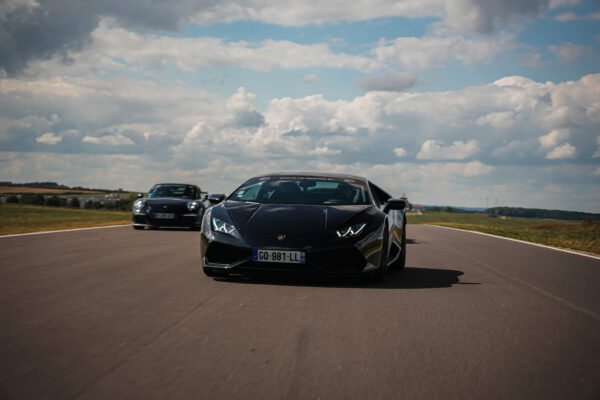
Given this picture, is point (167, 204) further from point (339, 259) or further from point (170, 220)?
point (339, 259)

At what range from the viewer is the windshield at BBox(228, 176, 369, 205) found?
25.2ft

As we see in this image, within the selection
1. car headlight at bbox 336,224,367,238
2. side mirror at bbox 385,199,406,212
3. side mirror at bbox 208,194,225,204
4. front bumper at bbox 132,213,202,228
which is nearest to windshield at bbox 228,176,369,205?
side mirror at bbox 208,194,225,204

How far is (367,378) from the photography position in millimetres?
3430

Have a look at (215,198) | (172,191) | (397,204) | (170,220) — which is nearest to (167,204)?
(170,220)

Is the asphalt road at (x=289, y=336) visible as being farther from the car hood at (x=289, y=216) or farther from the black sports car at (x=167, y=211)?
the black sports car at (x=167, y=211)

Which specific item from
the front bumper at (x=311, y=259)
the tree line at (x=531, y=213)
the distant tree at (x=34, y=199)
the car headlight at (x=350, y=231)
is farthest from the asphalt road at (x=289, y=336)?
the tree line at (x=531, y=213)

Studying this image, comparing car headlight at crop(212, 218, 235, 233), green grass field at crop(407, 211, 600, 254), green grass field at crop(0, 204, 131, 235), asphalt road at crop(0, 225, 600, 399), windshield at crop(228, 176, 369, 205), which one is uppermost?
windshield at crop(228, 176, 369, 205)

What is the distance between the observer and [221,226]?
6812 mm

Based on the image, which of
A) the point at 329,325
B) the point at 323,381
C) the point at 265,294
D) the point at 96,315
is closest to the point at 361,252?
the point at 265,294

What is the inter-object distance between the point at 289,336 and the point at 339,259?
2209 millimetres

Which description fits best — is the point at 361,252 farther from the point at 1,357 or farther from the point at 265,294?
the point at 1,357

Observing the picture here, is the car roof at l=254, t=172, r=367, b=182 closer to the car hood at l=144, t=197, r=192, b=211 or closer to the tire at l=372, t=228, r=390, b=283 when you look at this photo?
the tire at l=372, t=228, r=390, b=283

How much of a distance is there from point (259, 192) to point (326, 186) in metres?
0.89

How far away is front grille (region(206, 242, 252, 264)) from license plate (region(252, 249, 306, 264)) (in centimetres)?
14
